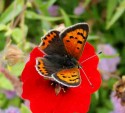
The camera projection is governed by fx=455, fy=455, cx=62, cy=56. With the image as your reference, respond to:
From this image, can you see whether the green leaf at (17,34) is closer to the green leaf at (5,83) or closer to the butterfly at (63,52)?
the green leaf at (5,83)

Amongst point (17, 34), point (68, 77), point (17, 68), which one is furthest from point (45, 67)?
point (17, 34)

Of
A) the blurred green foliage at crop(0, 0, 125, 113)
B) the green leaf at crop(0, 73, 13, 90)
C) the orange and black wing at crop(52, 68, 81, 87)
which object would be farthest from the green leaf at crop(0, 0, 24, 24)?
the orange and black wing at crop(52, 68, 81, 87)

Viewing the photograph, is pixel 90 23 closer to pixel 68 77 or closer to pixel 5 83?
pixel 5 83

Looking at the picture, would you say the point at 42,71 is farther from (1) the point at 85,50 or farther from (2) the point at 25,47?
(2) the point at 25,47

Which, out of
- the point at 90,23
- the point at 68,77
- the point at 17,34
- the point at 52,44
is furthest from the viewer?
the point at 90,23

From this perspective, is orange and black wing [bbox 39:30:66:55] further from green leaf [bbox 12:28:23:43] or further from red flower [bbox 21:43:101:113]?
green leaf [bbox 12:28:23:43]

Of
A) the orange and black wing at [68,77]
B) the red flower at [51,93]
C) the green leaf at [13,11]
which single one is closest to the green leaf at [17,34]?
the green leaf at [13,11]

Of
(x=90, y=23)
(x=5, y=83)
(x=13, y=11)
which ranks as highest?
(x=13, y=11)
